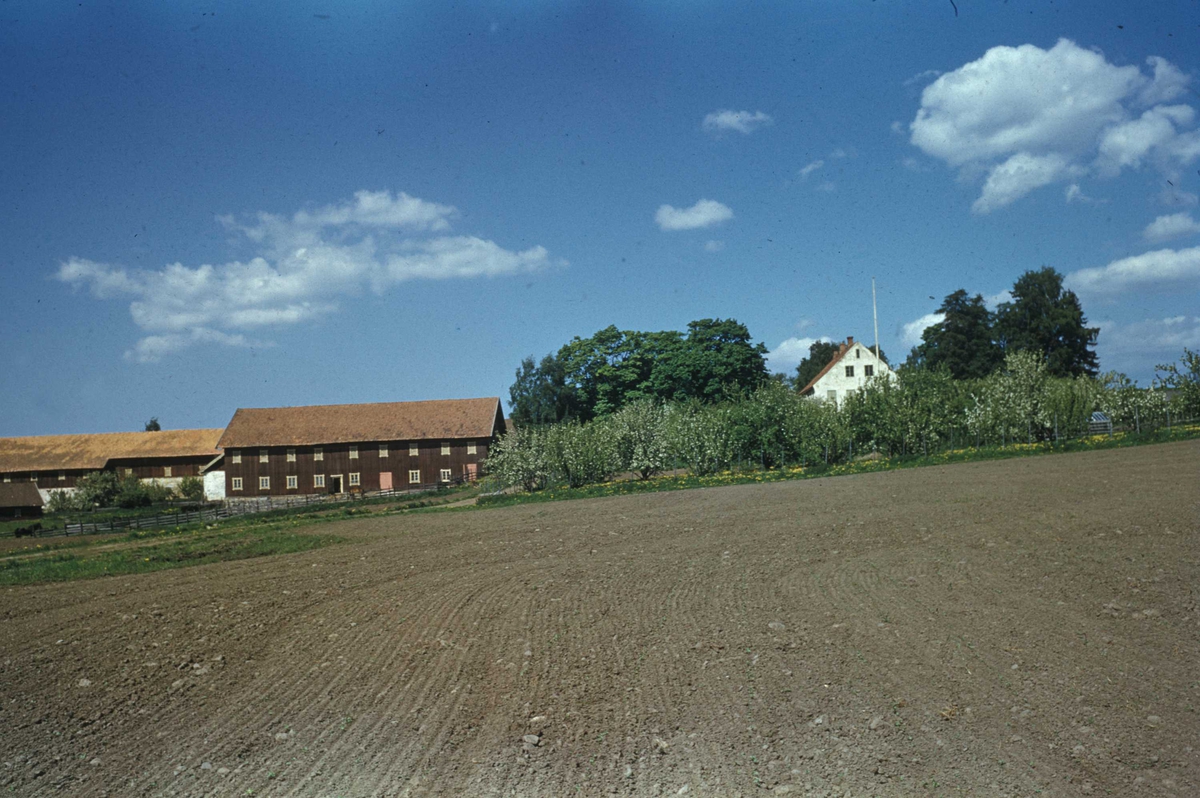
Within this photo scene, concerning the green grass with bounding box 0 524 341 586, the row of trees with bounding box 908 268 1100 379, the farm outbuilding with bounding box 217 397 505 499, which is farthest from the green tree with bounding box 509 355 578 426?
the green grass with bounding box 0 524 341 586

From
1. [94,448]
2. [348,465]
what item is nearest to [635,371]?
[348,465]

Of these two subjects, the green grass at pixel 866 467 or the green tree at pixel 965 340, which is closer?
the green grass at pixel 866 467

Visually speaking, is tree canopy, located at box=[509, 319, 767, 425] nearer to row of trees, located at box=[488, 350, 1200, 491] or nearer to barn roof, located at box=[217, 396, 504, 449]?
barn roof, located at box=[217, 396, 504, 449]

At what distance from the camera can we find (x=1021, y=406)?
39625 mm

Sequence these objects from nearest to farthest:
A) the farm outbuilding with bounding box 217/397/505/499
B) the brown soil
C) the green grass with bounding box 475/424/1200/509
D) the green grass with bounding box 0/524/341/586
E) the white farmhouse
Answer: the brown soil, the green grass with bounding box 0/524/341/586, the green grass with bounding box 475/424/1200/509, the farm outbuilding with bounding box 217/397/505/499, the white farmhouse

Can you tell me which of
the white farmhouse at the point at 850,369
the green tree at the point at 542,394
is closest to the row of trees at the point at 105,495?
the green tree at the point at 542,394

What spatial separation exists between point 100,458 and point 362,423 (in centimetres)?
2958

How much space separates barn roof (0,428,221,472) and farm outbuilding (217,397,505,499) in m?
12.2

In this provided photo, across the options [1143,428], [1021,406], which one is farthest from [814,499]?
[1143,428]

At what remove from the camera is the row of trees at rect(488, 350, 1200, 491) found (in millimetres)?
40062

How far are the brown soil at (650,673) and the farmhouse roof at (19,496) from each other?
192 ft

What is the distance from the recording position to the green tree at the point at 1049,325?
76062mm

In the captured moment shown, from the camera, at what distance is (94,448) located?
251 ft

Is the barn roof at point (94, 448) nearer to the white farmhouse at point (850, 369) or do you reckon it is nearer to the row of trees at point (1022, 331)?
the white farmhouse at point (850, 369)
